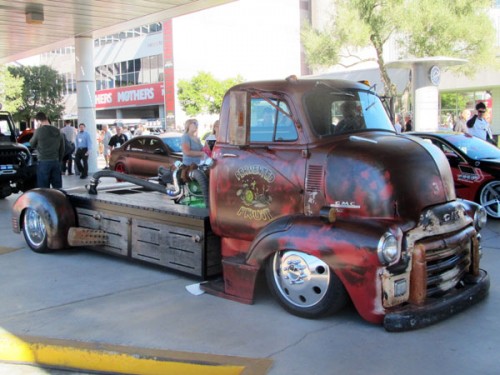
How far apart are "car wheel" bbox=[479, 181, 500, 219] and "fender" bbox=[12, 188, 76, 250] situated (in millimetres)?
6633

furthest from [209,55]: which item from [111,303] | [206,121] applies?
[111,303]

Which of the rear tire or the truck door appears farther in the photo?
the rear tire

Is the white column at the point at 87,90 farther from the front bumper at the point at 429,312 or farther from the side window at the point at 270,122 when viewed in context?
the front bumper at the point at 429,312

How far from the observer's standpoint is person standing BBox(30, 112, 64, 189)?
988cm

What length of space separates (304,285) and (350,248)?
2.12 feet

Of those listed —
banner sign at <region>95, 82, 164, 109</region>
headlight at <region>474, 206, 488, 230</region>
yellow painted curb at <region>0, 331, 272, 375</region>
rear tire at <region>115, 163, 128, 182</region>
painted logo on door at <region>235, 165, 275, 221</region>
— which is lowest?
yellow painted curb at <region>0, 331, 272, 375</region>

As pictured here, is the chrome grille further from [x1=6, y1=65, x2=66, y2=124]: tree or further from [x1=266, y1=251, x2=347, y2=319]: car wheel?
[x1=6, y1=65, x2=66, y2=124]: tree

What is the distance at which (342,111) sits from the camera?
527 centimetres

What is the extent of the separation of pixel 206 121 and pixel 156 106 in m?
9.93

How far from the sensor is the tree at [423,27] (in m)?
24.9

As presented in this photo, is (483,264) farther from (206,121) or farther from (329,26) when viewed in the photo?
(206,121)

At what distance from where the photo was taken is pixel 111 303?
5.43m

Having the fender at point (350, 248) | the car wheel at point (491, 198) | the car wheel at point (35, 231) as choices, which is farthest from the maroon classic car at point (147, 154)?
the fender at point (350, 248)

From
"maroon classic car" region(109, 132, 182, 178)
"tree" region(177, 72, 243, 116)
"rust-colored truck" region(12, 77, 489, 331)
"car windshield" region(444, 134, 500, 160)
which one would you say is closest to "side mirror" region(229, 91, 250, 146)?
"rust-colored truck" region(12, 77, 489, 331)
